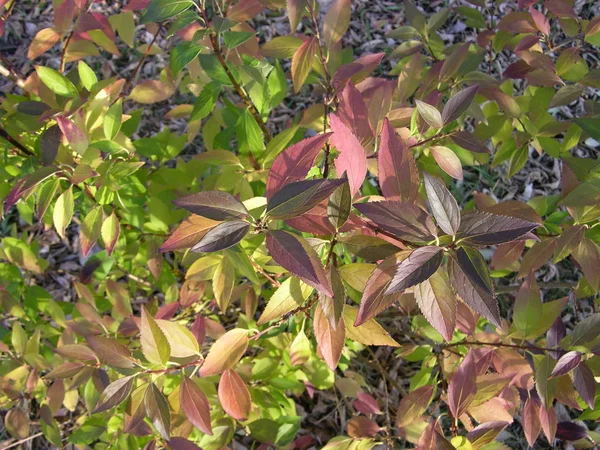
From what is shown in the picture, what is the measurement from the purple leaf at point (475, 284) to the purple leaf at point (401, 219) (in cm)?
7

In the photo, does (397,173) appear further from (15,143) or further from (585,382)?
(15,143)

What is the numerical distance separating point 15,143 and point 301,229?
994 millimetres

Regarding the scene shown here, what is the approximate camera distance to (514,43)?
1870 mm

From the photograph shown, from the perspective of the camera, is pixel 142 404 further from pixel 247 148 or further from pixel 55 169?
pixel 247 148

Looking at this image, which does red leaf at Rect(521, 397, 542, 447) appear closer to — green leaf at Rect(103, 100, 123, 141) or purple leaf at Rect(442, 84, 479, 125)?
purple leaf at Rect(442, 84, 479, 125)

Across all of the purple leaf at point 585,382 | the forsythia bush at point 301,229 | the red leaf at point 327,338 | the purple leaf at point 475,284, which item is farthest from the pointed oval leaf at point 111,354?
the purple leaf at point 585,382

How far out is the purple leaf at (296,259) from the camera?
0.86 m

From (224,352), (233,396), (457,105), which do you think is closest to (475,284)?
(457,105)

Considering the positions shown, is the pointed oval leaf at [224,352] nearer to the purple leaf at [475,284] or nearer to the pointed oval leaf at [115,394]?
Result: the pointed oval leaf at [115,394]

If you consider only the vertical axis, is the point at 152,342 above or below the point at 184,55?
below

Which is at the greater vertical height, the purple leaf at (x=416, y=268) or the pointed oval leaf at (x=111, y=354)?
the purple leaf at (x=416, y=268)

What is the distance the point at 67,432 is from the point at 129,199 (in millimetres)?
1379

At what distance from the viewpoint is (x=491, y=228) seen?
2.86ft

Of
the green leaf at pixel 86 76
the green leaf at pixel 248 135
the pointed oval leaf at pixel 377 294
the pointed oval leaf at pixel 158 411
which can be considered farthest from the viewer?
the green leaf at pixel 86 76
